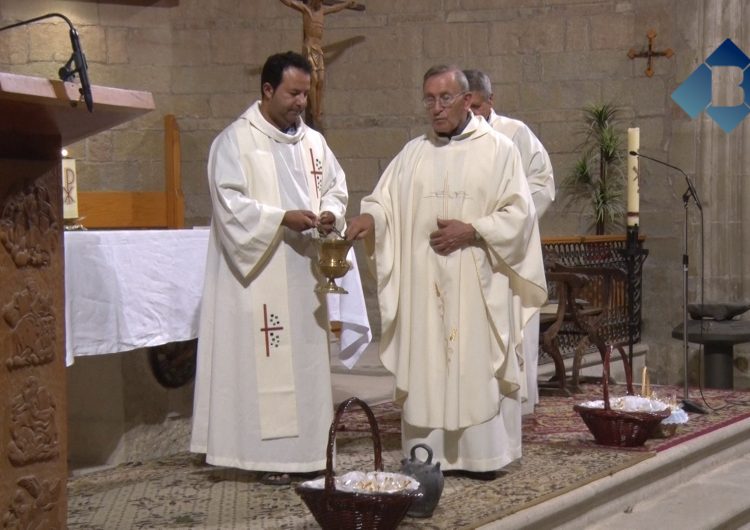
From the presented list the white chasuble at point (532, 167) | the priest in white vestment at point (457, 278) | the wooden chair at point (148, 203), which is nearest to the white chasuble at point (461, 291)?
the priest in white vestment at point (457, 278)

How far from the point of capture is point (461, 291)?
4391 millimetres

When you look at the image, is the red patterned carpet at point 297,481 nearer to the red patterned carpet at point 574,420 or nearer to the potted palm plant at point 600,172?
the red patterned carpet at point 574,420

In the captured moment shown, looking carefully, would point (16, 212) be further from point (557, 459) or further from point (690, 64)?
point (690, 64)

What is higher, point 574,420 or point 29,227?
point 29,227

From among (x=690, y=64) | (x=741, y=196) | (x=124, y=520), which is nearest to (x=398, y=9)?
(x=690, y=64)

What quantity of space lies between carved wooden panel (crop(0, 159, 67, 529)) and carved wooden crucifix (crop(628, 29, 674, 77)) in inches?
309

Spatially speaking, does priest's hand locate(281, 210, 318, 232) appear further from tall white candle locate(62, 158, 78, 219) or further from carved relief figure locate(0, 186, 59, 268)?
carved relief figure locate(0, 186, 59, 268)

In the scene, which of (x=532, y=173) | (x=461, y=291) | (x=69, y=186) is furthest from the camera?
(x=532, y=173)

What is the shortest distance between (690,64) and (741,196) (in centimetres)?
120

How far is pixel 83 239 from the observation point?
4.23 metres

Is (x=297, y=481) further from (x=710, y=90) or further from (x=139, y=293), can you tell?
(x=710, y=90)

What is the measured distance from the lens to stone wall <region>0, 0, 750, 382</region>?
970cm

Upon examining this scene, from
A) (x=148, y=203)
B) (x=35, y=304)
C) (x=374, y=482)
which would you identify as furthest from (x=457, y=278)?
(x=148, y=203)

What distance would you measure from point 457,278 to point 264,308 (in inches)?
29.2
